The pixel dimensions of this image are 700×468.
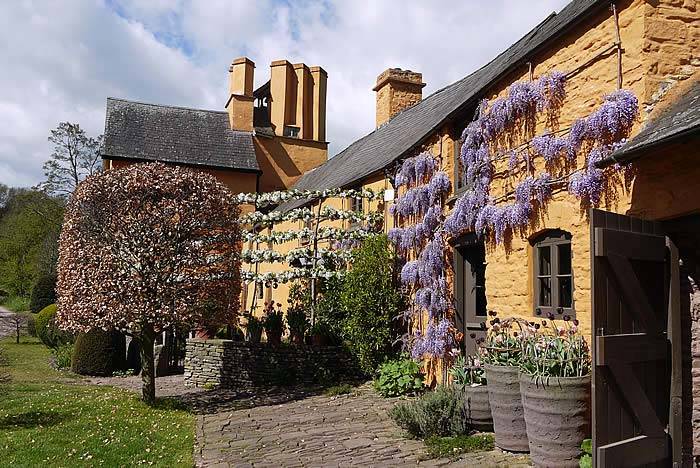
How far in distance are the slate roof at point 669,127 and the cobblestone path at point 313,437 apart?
331 cm

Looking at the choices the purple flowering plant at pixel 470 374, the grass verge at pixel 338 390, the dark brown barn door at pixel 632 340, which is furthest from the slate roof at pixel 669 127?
the grass verge at pixel 338 390

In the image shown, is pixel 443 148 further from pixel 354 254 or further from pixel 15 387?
pixel 15 387

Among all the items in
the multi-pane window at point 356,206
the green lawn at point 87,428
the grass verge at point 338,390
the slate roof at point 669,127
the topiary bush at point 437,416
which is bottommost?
the green lawn at point 87,428

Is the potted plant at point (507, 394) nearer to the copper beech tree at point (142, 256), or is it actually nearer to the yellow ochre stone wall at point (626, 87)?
the yellow ochre stone wall at point (626, 87)

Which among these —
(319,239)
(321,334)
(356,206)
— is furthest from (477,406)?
(356,206)

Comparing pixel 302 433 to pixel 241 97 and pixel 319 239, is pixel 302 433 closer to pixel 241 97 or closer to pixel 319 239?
pixel 319 239

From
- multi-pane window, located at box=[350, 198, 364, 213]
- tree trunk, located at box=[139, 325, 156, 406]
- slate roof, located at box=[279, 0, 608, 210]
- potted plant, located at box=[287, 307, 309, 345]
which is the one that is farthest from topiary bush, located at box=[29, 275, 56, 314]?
tree trunk, located at box=[139, 325, 156, 406]

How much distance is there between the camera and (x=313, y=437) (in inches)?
313

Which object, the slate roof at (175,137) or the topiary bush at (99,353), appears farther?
the slate roof at (175,137)

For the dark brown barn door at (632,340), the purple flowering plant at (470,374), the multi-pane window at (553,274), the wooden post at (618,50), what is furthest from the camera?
the purple flowering plant at (470,374)

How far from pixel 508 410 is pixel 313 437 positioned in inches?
104

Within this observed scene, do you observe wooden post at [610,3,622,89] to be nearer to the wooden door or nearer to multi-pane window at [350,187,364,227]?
the wooden door

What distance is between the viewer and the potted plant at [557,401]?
600 cm

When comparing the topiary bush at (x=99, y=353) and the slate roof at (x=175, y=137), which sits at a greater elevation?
the slate roof at (x=175, y=137)
